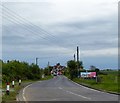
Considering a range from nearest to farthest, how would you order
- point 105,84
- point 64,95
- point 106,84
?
point 64,95
point 106,84
point 105,84

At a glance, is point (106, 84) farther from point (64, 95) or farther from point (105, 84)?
point (64, 95)

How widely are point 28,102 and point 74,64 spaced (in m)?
93.2

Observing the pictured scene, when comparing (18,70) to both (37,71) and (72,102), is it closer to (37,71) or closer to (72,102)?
(37,71)

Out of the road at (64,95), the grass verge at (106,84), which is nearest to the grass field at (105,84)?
the grass verge at (106,84)

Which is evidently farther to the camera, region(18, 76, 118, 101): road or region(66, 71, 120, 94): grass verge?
region(66, 71, 120, 94): grass verge

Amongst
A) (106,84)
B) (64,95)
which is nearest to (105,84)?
(106,84)

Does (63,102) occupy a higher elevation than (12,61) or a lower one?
lower

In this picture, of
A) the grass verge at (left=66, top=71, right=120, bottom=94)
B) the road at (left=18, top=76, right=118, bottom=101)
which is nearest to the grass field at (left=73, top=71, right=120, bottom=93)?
the grass verge at (left=66, top=71, right=120, bottom=94)

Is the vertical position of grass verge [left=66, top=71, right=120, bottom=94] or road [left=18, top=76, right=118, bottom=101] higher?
grass verge [left=66, top=71, right=120, bottom=94]

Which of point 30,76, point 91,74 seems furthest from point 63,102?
point 30,76

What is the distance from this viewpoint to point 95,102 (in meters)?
19.6

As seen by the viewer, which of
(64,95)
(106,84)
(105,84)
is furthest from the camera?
(105,84)

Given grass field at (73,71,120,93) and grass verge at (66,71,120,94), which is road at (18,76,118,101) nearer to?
grass verge at (66,71,120,94)

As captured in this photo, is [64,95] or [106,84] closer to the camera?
[64,95]
